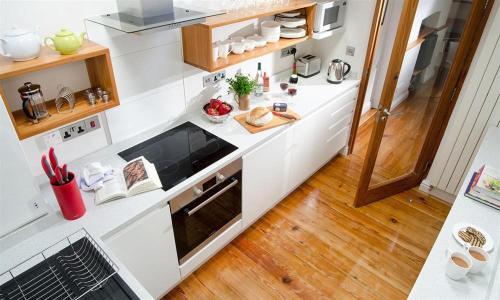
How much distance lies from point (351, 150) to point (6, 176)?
3153mm

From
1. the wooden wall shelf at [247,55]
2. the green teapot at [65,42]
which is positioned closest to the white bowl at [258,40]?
the wooden wall shelf at [247,55]

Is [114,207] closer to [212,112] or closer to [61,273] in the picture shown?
[61,273]

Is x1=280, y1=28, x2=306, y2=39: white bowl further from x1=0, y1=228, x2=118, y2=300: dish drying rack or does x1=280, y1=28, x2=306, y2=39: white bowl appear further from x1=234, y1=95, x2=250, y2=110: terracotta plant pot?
x1=0, y1=228, x2=118, y2=300: dish drying rack

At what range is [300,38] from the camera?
280 centimetres

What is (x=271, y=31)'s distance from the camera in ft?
8.67

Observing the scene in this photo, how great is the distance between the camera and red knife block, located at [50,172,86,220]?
1523 mm

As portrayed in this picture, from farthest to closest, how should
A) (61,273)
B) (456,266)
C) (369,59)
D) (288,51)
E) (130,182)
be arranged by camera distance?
1. (288,51)
2. (369,59)
3. (130,182)
4. (456,266)
5. (61,273)

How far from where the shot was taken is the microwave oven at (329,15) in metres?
2.77

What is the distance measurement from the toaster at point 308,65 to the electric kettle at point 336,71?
18 cm

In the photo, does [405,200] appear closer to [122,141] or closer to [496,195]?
[496,195]

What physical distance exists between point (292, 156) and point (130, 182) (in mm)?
1390

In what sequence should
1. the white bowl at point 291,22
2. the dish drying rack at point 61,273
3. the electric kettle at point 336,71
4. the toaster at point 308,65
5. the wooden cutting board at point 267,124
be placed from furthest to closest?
1. the toaster at point 308,65
2. the electric kettle at point 336,71
3. the white bowl at point 291,22
4. the wooden cutting board at point 267,124
5. the dish drying rack at point 61,273

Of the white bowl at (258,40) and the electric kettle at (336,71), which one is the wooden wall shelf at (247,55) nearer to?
the white bowl at (258,40)

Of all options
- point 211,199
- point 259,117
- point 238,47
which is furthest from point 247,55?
point 211,199
